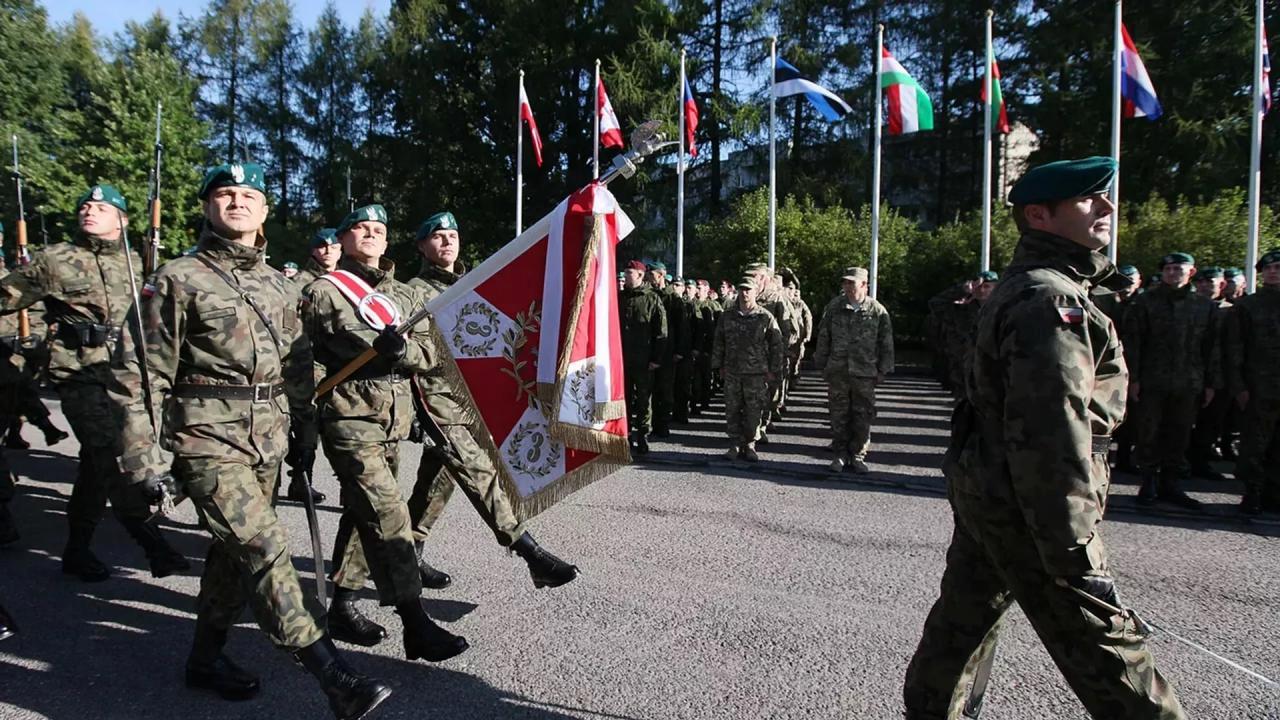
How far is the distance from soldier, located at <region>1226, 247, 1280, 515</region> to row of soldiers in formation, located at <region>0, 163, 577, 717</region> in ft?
18.8

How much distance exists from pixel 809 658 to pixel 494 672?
4.42 ft

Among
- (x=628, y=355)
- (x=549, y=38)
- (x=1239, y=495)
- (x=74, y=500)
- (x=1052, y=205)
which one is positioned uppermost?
(x=549, y=38)

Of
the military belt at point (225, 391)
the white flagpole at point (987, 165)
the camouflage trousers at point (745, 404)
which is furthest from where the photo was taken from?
the white flagpole at point (987, 165)

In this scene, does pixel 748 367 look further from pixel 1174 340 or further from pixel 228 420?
pixel 228 420

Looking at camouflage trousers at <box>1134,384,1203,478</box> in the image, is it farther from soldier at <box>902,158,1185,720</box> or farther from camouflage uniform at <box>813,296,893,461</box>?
soldier at <box>902,158,1185,720</box>

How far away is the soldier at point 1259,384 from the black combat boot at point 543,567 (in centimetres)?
567

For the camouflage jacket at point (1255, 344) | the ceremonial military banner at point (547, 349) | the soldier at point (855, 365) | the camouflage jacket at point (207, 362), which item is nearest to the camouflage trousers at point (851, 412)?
the soldier at point (855, 365)

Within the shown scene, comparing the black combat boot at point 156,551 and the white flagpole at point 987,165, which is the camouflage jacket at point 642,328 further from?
the white flagpole at point 987,165

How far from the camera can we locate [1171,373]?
6.95 meters

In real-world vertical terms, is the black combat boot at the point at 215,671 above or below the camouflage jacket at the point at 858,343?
below

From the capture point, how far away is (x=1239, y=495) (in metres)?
7.18

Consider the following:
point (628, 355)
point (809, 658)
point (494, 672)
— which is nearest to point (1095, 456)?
point (809, 658)

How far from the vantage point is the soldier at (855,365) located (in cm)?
810

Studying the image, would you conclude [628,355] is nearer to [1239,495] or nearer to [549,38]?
[1239,495]
